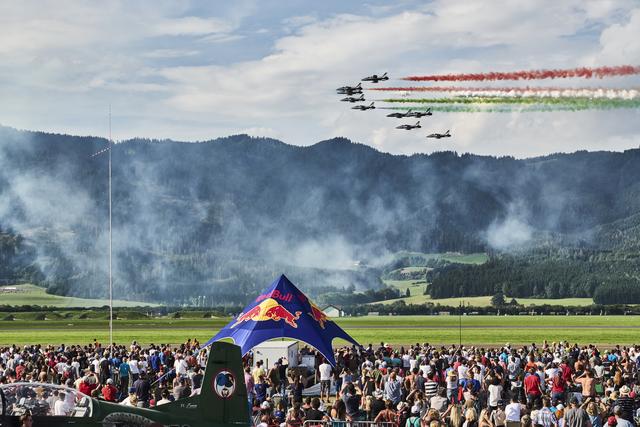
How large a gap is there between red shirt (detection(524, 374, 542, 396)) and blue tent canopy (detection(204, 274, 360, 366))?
24.6ft

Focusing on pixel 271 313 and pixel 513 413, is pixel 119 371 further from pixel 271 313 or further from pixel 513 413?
pixel 513 413

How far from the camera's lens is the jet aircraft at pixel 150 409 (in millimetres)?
17531

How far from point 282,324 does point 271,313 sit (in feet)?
2.12

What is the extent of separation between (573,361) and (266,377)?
1226 centimetres

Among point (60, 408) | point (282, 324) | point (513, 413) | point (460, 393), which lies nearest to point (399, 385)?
A: point (460, 393)

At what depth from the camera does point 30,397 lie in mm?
17641

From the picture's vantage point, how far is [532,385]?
26.1 metres

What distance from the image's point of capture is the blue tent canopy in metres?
31.3

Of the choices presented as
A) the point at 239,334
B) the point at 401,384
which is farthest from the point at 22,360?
the point at 401,384

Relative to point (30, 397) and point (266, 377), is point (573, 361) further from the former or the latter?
point (30, 397)

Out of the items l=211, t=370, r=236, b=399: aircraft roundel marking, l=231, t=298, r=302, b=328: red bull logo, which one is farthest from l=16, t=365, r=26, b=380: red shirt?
l=211, t=370, r=236, b=399: aircraft roundel marking

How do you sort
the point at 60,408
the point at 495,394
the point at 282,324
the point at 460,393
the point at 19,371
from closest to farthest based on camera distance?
the point at 60,408 → the point at 495,394 → the point at 460,393 → the point at 19,371 → the point at 282,324

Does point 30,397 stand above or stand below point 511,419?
above

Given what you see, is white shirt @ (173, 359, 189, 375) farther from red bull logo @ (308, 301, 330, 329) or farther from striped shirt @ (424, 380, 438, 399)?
striped shirt @ (424, 380, 438, 399)
